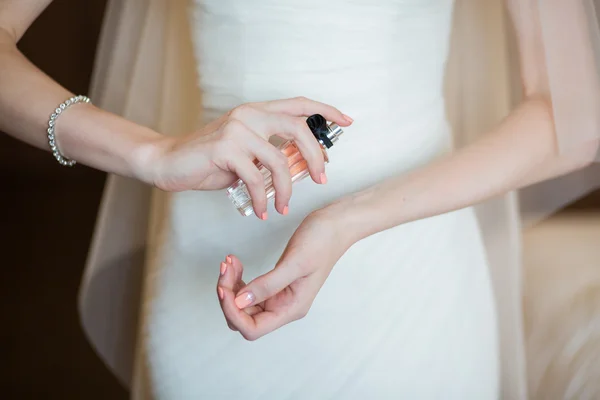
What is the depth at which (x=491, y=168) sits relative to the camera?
0.66 meters

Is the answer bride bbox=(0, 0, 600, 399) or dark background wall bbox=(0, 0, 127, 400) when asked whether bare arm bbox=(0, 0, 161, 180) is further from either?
dark background wall bbox=(0, 0, 127, 400)

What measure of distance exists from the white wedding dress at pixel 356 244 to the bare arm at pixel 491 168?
93 millimetres

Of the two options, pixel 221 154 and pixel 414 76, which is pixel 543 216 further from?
pixel 221 154

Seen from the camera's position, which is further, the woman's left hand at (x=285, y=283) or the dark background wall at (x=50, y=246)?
the dark background wall at (x=50, y=246)

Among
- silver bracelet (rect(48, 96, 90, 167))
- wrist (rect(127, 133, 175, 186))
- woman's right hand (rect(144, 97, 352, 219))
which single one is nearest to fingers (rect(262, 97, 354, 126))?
woman's right hand (rect(144, 97, 352, 219))

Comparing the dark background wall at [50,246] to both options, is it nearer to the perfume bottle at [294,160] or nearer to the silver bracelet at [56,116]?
the silver bracelet at [56,116]

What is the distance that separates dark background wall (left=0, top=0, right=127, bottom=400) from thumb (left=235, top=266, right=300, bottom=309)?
154cm

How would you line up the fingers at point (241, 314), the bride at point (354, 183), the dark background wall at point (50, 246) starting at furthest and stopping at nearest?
the dark background wall at point (50, 246) < the bride at point (354, 183) < the fingers at point (241, 314)

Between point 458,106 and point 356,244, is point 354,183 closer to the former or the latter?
point 356,244

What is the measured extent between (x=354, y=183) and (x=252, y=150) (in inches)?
8.1

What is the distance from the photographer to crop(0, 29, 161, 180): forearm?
0.64m

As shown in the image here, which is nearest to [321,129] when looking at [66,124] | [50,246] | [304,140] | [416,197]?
[304,140]

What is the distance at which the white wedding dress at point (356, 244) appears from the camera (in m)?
0.72

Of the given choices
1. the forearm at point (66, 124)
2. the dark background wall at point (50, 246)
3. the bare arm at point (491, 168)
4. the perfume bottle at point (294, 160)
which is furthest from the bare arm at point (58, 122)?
the dark background wall at point (50, 246)
